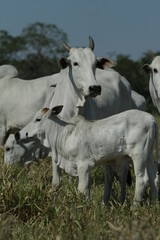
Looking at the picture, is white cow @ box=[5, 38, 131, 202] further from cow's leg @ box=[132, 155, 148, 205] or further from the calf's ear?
cow's leg @ box=[132, 155, 148, 205]

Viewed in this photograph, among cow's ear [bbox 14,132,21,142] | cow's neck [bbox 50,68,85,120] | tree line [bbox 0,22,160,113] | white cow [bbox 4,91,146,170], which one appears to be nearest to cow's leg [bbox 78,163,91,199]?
cow's neck [bbox 50,68,85,120]

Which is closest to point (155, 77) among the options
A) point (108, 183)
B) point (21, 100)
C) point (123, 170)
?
point (108, 183)

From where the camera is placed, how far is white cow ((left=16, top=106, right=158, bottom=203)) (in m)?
5.68

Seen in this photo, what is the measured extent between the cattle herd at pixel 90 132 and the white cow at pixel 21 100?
1.13m

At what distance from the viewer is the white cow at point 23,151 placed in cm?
805

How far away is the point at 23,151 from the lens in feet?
26.6

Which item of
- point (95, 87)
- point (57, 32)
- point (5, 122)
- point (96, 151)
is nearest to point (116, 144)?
point (96, 151)

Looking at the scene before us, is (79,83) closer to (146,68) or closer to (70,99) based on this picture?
(70,99)

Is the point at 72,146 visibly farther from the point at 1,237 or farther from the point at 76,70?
the point at 1,237

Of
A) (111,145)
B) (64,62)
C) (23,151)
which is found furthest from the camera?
(23,151)

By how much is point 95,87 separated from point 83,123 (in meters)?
0.45

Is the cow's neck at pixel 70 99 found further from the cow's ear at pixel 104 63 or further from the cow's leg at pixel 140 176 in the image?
the cow's leg at pixel 140 176

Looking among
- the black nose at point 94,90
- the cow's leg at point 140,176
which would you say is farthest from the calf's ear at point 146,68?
the cow's leg at point 140,176

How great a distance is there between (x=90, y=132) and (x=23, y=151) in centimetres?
243
